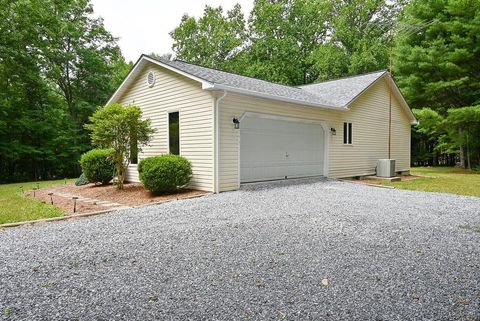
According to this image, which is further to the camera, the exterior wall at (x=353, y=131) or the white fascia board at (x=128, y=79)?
the white fascia board at (x=128, y=79)

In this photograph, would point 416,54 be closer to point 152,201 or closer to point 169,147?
point 169,147

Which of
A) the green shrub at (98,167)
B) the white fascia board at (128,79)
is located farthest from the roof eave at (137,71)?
the green shrub at (98,167)

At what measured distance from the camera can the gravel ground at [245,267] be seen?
2514mm

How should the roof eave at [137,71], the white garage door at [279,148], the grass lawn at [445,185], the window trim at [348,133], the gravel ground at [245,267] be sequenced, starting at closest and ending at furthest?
the gravel ground at [245,267] < the roof eave at [137,71] < the white garage door at [279,148] < the grass lawn at [445,185] < the window trim at [348,133]

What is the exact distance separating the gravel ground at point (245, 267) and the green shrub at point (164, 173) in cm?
205

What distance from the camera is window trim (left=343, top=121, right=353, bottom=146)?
42.1ft

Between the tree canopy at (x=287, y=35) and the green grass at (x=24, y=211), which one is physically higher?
the tree canopy at (x=287, y=35)

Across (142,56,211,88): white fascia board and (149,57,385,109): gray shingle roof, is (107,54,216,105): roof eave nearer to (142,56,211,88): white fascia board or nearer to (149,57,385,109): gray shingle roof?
(142,56,211,88): white fascia board

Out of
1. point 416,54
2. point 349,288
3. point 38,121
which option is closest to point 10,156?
point 38,121

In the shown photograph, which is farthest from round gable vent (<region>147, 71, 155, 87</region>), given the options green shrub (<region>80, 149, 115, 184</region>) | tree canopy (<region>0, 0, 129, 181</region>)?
tree canopy (<region>0, 0, 129, 181</region>)

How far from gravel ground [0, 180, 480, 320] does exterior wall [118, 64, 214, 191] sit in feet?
9.30

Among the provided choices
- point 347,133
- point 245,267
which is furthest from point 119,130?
point 347,133

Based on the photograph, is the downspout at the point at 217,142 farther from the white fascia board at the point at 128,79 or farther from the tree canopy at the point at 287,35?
the tree canopy at the point at 287,35

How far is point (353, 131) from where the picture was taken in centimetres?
1313
